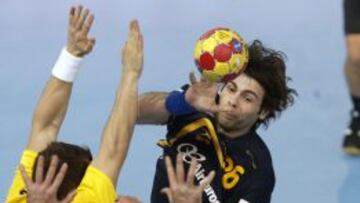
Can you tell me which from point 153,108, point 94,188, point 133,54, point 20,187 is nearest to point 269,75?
point 153,108

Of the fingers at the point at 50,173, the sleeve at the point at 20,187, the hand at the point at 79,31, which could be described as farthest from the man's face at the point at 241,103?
the fingers at the point at 50,173

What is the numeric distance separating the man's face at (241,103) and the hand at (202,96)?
99 millimetres

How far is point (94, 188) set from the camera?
6.73 ft

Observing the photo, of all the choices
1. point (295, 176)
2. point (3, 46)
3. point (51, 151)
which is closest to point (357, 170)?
point (295, 176)

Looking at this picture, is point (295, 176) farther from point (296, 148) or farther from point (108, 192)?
point (108, 192)

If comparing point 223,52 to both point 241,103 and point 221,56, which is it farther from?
point 241,103

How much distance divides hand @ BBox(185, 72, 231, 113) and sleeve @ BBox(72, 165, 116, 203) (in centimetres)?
34

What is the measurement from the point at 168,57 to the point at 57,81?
202cm

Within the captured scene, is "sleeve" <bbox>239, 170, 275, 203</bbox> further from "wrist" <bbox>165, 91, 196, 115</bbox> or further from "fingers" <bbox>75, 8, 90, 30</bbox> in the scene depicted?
"fingers" <bbox>75, 8, 90, 30</bbox>

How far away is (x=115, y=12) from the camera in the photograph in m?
5.07

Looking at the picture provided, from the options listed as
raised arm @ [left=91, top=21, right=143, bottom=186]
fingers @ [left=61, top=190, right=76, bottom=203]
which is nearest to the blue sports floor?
raised arm @ [left=91, top=21, right=143, bottom=186]

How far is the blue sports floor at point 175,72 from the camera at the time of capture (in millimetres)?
3557

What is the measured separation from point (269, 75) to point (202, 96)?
0.29 m

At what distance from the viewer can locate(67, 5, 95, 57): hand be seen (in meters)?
2.40
